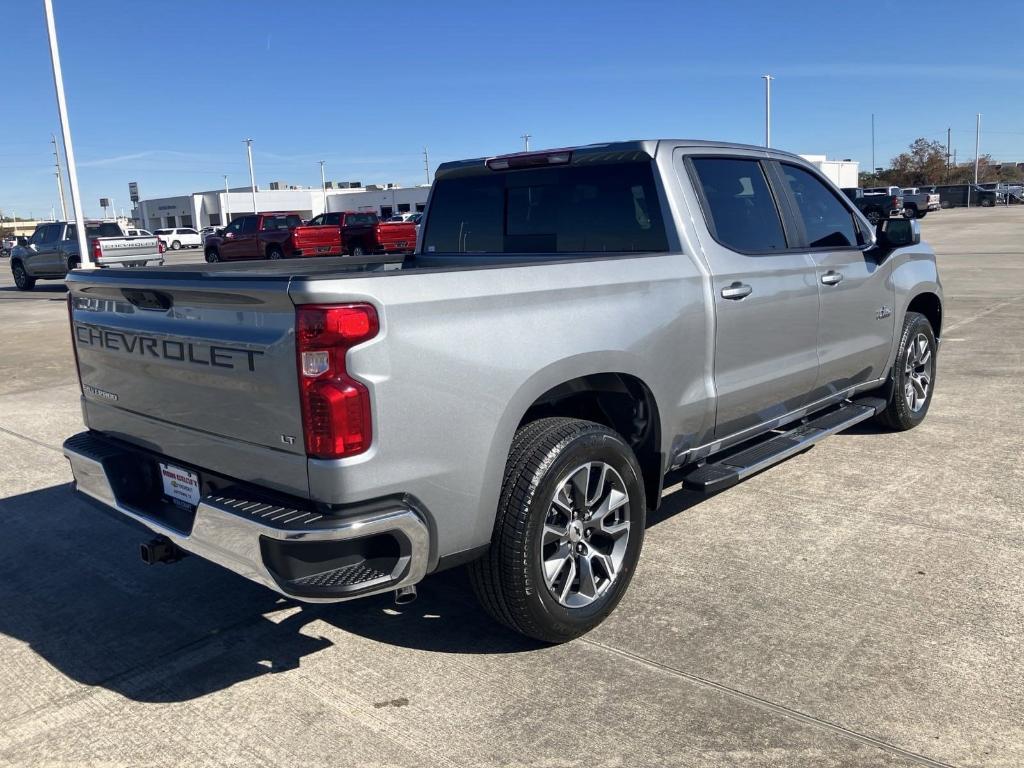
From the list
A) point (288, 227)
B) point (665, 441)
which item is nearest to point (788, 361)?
point (665, 441)

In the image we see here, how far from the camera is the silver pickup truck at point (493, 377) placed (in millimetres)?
2844

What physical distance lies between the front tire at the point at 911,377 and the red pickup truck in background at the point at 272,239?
24.9m

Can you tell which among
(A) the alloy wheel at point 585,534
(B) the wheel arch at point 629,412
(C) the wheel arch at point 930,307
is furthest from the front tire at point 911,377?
(A) the alloy wheel at point 585,534

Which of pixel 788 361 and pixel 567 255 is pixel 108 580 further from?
pixel 788 361

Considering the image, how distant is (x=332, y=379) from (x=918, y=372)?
16.6 ft

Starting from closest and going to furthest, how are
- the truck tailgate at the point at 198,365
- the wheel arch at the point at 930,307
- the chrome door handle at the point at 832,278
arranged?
the truck tailgate at the point at 198,365 → the chrome door handle at the point at 832,278 → the wheel arch at the point at 930,307

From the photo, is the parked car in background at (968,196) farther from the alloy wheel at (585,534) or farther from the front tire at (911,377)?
the alloy wheel at (585,534)

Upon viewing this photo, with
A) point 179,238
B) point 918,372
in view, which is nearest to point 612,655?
point 918,372

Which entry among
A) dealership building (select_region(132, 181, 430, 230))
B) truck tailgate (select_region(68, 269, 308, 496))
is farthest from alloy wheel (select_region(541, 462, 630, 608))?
dealership building (select_region(132, 181, 430, 230))

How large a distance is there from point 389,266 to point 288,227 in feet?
90.2

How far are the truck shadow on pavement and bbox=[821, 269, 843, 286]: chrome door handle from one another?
2555mm

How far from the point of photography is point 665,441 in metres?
4.01

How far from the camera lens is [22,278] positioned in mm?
26031

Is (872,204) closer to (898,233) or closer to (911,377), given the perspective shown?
(911,377)
